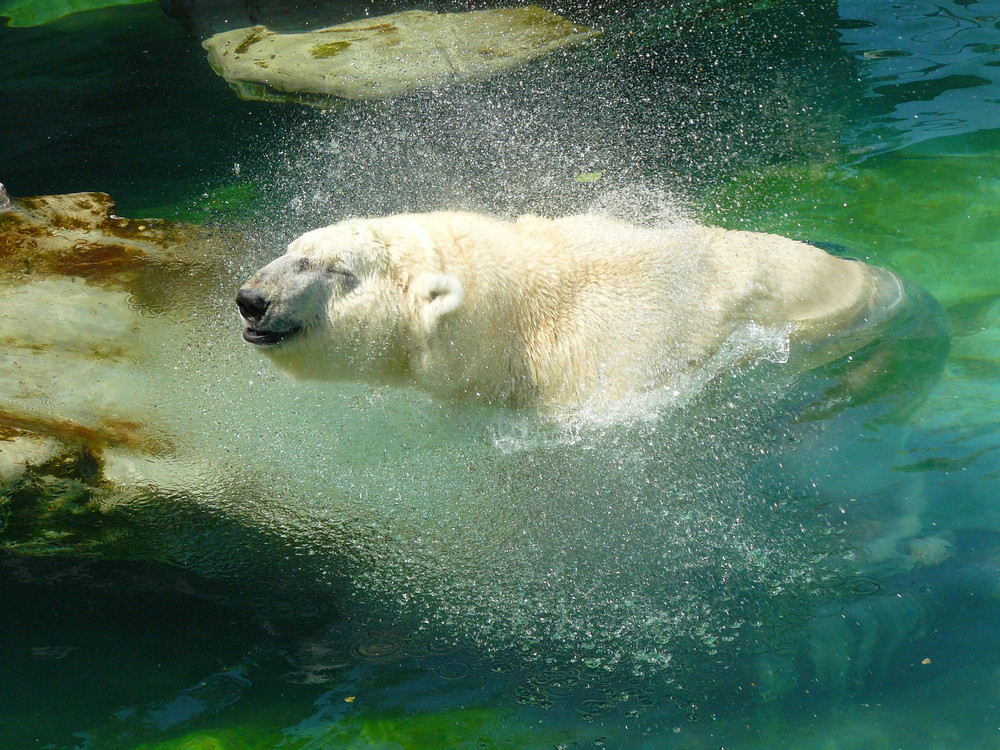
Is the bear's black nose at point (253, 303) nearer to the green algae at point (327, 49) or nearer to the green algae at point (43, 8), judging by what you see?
the green algae at point (327, 49)

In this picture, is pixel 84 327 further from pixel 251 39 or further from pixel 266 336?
pixel 251 39

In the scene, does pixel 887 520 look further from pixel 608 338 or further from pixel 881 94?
pixel 881 94

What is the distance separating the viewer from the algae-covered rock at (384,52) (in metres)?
6.84

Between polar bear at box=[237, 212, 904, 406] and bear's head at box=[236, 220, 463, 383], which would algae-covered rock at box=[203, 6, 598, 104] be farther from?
bear's head at box=[236, 220, 463, 383]

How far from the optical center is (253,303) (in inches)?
115

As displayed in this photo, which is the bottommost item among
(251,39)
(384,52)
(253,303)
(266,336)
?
(266,336)

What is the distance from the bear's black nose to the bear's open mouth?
0.19ft

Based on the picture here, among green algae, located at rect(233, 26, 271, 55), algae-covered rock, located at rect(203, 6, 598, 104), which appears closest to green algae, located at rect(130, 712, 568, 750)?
algae-covered rock, located at rect(203, 6, 598, 104)

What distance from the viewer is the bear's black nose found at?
291 cm

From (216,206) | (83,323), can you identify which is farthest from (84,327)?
(216,206)

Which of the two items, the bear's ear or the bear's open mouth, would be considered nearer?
the bear's ear

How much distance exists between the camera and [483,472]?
361 centimetres

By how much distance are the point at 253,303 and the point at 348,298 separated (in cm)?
34

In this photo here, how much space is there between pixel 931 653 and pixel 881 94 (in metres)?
4.77
